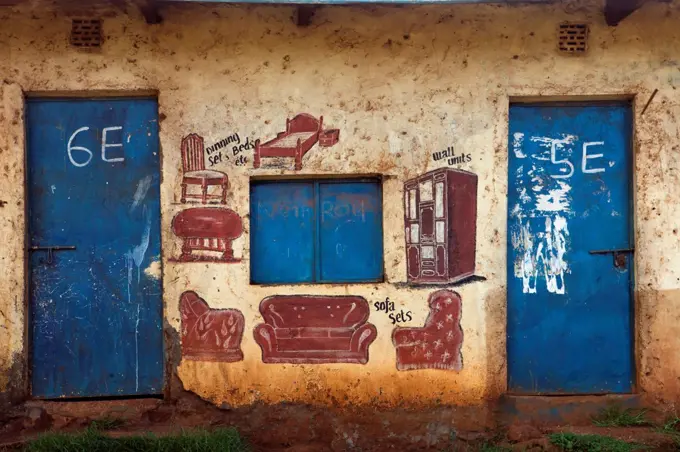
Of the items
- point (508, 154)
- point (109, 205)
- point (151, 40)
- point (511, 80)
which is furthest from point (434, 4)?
point (109, 205)

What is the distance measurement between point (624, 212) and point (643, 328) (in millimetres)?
927

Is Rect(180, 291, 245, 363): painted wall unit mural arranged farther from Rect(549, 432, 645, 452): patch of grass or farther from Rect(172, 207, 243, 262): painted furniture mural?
Rect(549, 432, 645, 452): patch of grass

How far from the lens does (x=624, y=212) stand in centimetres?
579

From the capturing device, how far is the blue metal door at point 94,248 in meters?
5.70

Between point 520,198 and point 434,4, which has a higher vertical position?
point 434,4

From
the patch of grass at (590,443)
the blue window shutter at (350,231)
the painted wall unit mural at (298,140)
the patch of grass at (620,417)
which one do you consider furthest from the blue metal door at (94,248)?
the patch of grass at (620,417)

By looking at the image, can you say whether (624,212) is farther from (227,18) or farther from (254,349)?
(227,18)

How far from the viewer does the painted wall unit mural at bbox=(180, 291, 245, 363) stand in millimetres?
5613

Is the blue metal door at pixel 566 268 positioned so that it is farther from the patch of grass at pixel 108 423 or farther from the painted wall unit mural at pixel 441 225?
the patch of grass at pixel 108 423

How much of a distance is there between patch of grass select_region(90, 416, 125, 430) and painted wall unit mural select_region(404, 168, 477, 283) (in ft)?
8.18

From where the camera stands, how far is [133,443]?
5.12 meters

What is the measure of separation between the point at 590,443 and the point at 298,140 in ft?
10.3

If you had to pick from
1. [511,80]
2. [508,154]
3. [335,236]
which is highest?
[511,80]

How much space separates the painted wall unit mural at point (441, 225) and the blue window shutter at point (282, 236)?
2.60 ft
